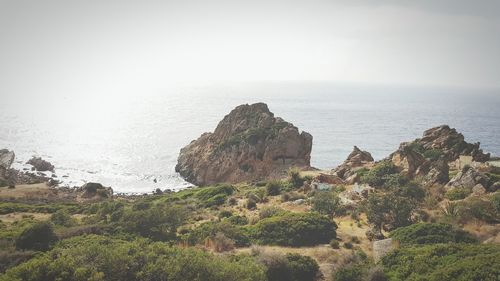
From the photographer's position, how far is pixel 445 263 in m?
15.7

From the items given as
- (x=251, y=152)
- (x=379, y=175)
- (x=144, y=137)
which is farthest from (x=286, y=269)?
(x=144, y=137)

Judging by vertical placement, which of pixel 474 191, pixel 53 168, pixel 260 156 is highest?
pixel 474 191

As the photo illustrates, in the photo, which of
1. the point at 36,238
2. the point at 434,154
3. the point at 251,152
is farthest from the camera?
the point at 251,152

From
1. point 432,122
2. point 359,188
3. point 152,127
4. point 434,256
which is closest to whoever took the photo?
point 434,256

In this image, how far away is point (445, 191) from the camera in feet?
113

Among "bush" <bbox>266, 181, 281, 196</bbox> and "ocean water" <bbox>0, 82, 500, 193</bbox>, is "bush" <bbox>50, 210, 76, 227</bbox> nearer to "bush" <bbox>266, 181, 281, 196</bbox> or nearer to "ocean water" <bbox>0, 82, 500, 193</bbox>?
"bush" <bbox>266, 181, 281, 196</bbox>

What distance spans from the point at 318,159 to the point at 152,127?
84487 millimetres

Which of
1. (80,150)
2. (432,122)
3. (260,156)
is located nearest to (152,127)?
(80,150)

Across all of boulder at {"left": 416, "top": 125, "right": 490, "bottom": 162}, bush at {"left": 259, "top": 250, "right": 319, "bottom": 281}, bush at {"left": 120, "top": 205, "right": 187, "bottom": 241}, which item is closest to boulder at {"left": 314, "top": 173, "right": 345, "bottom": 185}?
boulder at {"left": 416, "top": 125, "right": 490, "bottom": 162}

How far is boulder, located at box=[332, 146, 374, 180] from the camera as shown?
4803 cm

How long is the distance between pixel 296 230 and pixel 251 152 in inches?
1937

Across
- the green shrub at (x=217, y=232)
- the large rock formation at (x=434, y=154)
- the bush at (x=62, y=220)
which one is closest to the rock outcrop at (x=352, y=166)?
the large rock formation at (x=434, y=154)

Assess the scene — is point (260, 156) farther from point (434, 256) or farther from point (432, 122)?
point (432, 122)

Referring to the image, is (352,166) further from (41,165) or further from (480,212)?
(41,165)
